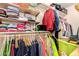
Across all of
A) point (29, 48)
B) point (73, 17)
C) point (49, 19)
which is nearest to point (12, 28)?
point (29, 48)

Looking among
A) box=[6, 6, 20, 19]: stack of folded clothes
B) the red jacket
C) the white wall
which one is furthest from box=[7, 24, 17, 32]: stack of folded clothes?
the white wall

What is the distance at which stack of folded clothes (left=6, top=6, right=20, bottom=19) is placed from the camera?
1954mm

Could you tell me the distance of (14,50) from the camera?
1922 millimetres

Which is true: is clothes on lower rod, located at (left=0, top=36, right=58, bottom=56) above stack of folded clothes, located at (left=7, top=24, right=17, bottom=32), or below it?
below

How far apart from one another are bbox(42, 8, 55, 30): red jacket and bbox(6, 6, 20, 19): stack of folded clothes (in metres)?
0.31

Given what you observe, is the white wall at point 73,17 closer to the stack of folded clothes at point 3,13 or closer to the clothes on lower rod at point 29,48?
the clothes on lower rod at point 29,48

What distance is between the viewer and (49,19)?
197 cm

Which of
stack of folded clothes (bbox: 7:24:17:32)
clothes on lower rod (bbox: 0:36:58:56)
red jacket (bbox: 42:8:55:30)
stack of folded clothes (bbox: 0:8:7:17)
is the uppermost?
stack of folded clothes (bbox: 0:8:7:17)

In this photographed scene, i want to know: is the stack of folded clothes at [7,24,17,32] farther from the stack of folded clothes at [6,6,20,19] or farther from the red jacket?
the red jacket

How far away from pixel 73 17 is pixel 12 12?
69 cm

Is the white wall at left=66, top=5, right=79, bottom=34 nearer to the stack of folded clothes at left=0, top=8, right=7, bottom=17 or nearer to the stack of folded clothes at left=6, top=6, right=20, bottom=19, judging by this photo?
the stack of folded clothes at left=6, top=6, right=20, bottom=19

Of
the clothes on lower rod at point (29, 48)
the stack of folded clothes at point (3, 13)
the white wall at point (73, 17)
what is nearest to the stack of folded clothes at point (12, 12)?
the stack of folded clothes at point (3, 13)

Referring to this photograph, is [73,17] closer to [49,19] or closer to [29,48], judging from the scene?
[49,19]

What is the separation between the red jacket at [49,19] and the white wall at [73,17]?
17 cm
